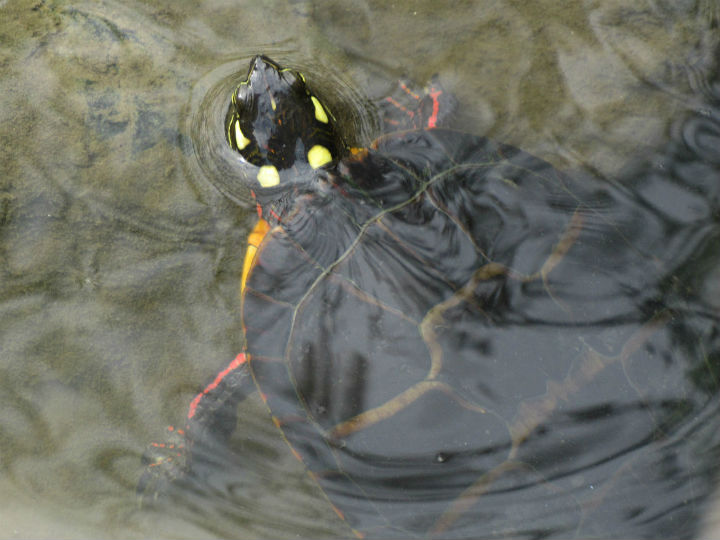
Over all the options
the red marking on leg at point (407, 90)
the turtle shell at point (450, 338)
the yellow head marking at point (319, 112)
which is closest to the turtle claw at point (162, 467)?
the turtle shell at point (450, 338)

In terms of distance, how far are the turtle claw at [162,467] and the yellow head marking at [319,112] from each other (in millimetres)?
1714

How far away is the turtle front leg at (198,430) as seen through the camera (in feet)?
9.66

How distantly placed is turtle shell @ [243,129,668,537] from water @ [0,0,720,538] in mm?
378

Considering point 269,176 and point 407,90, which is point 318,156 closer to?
point 269,176

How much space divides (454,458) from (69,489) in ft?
6.14

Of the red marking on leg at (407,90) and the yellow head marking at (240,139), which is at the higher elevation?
the red marking on leg at (407,90)

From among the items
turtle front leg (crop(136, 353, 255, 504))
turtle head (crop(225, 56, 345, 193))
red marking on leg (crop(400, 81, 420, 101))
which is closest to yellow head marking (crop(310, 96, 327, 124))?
turtle head (crop(225, 56, 345, 193))

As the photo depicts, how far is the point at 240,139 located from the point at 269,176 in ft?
0.79

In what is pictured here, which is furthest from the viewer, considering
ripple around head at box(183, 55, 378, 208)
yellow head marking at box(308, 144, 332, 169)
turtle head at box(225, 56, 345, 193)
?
ripple around head at box(183, 55, 378, 208)

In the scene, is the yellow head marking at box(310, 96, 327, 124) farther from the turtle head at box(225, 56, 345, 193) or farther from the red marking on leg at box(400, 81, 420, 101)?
the red marking on leg at box(400, 81, 420, 101)

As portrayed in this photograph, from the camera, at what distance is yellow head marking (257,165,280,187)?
9.85 feet

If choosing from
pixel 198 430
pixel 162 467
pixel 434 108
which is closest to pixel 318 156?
pixel 434 108

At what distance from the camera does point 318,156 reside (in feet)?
9.80

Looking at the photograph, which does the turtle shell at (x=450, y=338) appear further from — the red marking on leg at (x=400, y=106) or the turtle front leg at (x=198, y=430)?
the red marking on leg at (x=400, y=106)
